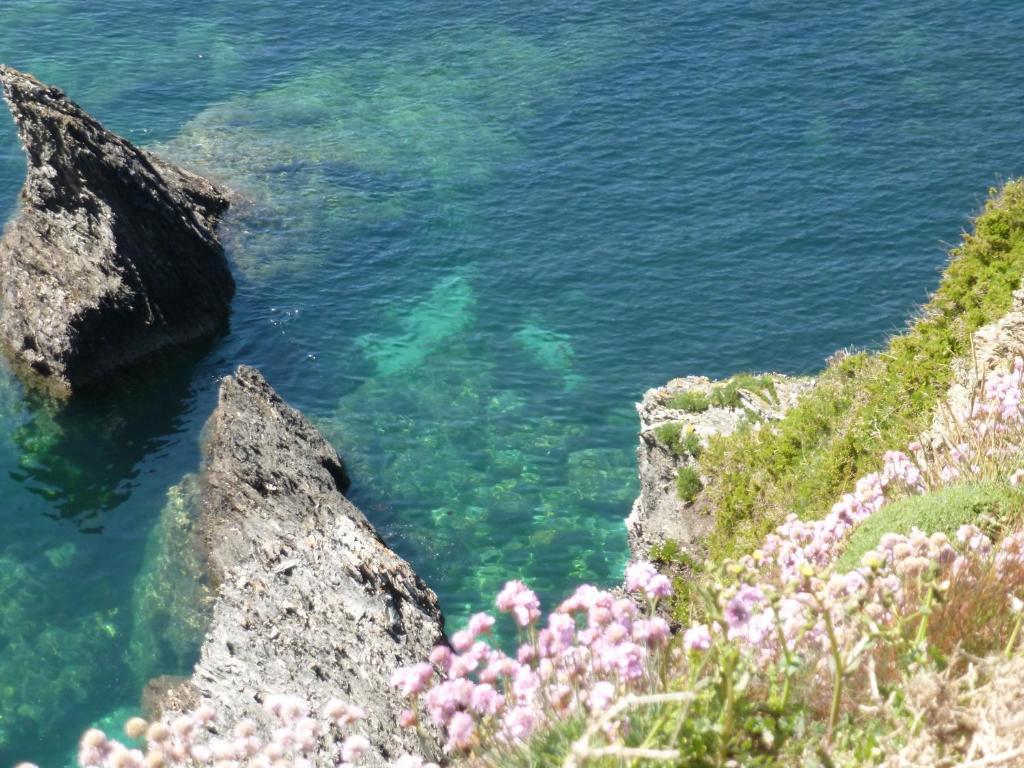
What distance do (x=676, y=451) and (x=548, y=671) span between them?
18.7 m

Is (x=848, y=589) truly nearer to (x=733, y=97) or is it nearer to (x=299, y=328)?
(x=299, y=328)

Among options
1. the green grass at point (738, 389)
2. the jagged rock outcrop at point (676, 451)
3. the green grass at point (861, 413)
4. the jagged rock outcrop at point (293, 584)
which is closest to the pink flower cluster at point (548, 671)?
the jagged rock outcrop at point (293, 584)

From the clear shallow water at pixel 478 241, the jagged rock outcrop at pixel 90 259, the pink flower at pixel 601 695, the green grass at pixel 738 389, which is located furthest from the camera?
the jagged rock outcrop at pixel 90 259

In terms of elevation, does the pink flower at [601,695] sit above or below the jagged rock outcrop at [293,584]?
below

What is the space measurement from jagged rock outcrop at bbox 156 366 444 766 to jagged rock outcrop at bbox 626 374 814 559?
19.2 ft

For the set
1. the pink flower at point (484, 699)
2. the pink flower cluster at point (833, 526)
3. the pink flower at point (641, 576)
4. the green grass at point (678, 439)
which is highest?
the green grass at point (678, 439)

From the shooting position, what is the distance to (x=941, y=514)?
1188cm

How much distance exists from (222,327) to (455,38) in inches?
1184

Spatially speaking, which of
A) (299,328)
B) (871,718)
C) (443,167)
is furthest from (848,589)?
(443,167)

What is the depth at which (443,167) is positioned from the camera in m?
51.3

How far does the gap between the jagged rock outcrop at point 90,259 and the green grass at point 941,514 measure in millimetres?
29280

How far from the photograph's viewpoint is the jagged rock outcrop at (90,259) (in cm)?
3553

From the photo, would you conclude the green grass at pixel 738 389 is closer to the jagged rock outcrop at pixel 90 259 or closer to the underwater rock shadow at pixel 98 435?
the underwater rock shadow at pixel 98 435

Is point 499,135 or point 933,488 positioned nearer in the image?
point 933,488
